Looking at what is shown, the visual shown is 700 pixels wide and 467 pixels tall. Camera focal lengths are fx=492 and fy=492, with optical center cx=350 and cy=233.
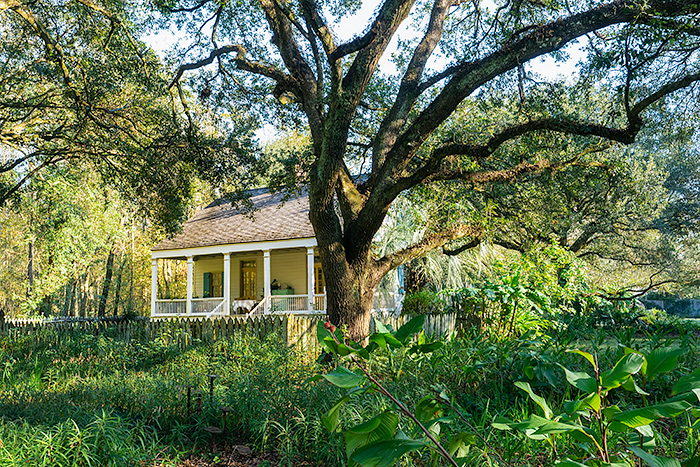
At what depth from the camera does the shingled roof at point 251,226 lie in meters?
21.1

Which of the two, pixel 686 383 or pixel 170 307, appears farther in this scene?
pixel 170 307

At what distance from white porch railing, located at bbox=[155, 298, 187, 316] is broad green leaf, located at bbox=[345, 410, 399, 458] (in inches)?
927

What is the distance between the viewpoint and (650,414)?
3.89 ft

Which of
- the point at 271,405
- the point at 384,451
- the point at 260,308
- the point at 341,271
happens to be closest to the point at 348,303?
the point at 341,271

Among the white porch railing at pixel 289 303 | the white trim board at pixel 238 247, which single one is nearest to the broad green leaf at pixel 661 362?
the white trim board at pixel 238 247

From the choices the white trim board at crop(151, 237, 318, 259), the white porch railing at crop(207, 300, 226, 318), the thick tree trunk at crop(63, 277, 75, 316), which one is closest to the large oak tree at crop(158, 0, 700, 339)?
the white trim board at crop(151, 237, 318, 259)

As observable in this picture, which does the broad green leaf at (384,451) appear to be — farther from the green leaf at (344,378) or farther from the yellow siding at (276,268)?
the yellow siding at (276,268)

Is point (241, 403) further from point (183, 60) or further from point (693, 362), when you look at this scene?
point (183, 60)

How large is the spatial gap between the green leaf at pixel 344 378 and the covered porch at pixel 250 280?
1833 cm

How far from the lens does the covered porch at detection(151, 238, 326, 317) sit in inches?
822

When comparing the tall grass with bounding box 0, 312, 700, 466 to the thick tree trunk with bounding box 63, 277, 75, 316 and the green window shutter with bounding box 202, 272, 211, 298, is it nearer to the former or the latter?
the green window shutter with bounding box 202, 272, 211, 298

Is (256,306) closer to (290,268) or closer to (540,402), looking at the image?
(290,268)

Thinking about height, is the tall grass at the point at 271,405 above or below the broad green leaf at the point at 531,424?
below

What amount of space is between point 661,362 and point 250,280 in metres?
24.8
